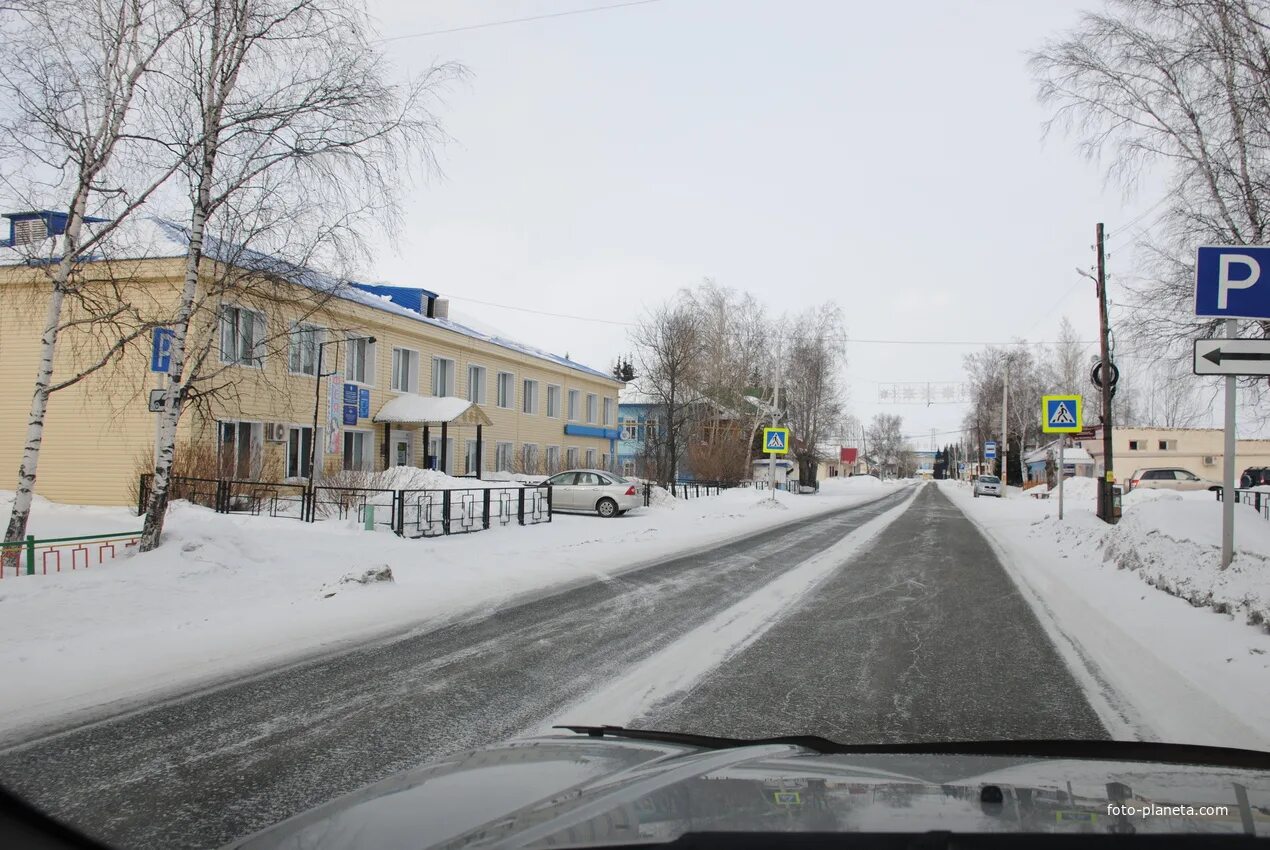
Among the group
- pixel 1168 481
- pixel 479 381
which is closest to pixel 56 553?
pixel 479 381

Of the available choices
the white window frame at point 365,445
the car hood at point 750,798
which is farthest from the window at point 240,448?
the car hood at point 750,798

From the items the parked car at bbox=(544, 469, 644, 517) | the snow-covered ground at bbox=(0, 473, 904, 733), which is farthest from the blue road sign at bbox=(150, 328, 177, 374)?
the parked car at bbox=(544, 469, 644, 517)

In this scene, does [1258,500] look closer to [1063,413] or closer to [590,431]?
[1063,413]

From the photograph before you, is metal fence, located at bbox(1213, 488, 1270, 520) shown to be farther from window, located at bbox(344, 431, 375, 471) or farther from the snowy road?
window, located at bbox(344, 431, 375, 471)

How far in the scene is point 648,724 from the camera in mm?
4840

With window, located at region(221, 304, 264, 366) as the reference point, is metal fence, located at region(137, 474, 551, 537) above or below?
below

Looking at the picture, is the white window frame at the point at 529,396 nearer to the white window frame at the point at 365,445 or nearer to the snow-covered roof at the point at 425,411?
the snow-covered roof at the point at 425,411

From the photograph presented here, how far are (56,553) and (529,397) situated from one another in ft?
95.2

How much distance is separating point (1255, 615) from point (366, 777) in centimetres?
765

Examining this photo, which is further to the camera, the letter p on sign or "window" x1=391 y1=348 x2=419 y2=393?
"window" x1=391 y1=348 x2=419 y2=393

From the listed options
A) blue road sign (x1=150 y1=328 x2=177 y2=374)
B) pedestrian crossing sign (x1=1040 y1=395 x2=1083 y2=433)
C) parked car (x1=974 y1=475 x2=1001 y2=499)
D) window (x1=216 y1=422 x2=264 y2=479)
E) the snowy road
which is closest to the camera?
the snowy road

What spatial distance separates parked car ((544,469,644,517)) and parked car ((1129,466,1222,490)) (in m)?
27.3

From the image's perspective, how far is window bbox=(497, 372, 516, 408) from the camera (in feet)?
121

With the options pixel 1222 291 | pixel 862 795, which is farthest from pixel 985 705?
pixel 1222 291
